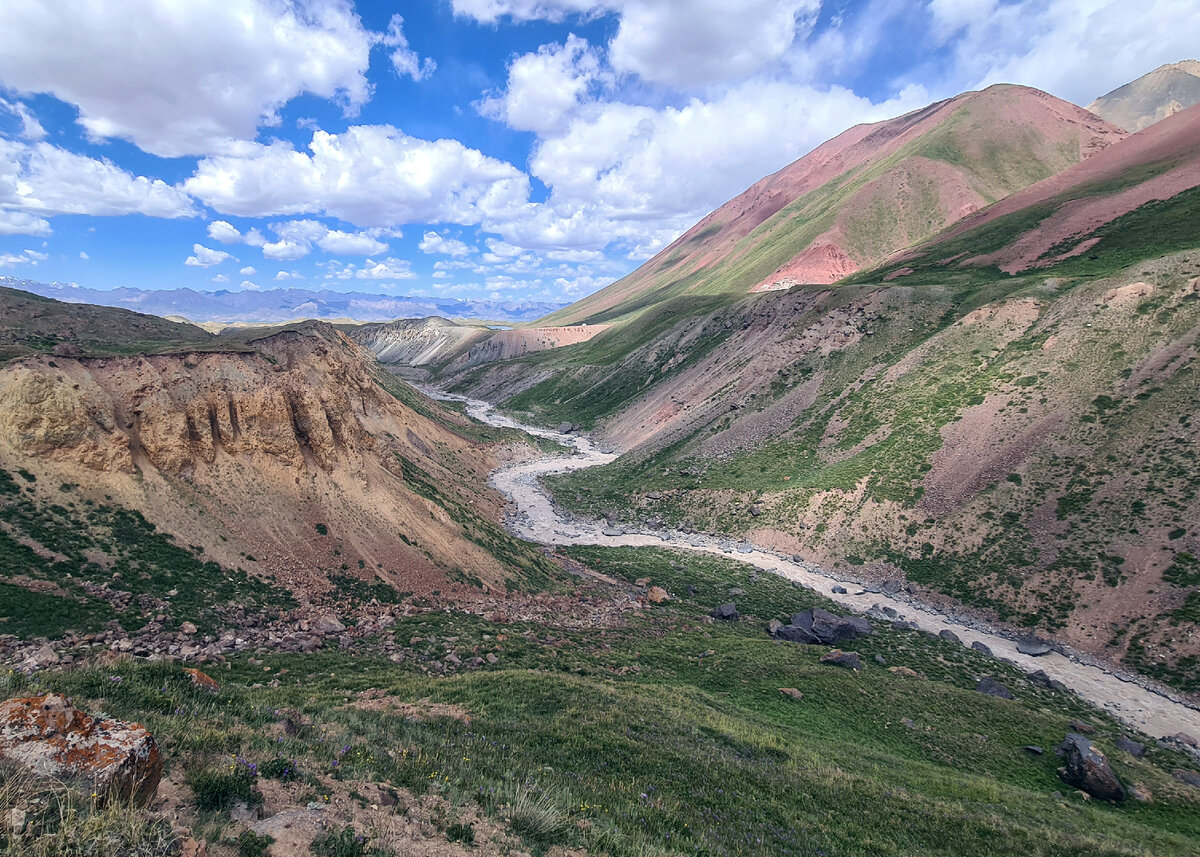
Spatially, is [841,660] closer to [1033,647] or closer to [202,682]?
[1033,647]

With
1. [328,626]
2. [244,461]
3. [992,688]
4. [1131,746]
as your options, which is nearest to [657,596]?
[992,688]

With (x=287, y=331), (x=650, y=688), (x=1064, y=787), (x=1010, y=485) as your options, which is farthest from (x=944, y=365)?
(x=287, y=331)

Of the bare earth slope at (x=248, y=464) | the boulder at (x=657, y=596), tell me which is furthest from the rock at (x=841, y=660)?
the bare earth slope at (x=248, y=464)

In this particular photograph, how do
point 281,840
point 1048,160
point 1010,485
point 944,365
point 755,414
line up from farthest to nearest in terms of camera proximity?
Result: 1. point 1048,160
2. point 755,414
3. point 944,365
4. point 1010,485
5. point 281,840

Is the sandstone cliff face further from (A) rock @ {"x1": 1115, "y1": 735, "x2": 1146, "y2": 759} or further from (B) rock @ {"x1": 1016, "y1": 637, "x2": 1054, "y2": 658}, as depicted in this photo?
(B) rock @ {"x1": 1016, "y1": 637, "x2": 1054, "y2": 658}

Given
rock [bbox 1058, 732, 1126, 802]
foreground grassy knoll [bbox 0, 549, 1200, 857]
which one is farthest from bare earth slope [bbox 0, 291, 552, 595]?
rock [bbox 1058, 732, 1126, 802]

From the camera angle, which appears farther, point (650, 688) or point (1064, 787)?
point (650, 688)

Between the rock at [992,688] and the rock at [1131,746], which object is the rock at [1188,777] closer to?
the rock at [1131,746]

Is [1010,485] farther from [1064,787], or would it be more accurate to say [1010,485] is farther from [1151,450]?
[1064,787]

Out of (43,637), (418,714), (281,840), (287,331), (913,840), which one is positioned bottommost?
(913,840)
